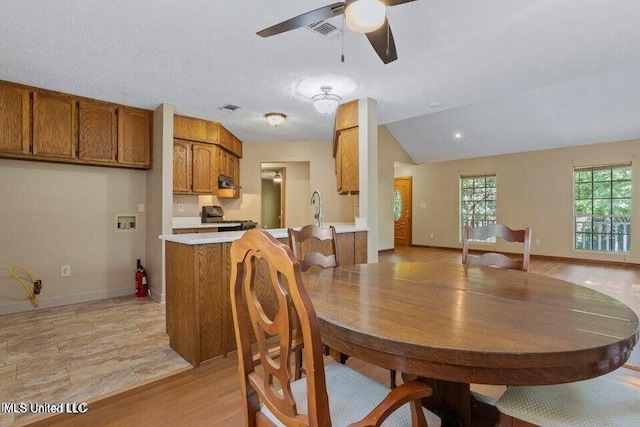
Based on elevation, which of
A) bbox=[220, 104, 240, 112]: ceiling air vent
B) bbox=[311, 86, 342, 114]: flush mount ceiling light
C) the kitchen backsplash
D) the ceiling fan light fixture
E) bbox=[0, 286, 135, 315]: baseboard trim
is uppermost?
bbox=[220, 104, 240, 112]: ceiling air vent

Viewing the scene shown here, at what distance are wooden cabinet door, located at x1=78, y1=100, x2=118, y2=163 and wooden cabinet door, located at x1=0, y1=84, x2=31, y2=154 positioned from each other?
45 centimetres

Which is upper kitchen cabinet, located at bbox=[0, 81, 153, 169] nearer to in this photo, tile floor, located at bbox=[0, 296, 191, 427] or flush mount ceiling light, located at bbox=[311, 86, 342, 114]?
tile floor, located at bbox=[0, 296, 191, 427]

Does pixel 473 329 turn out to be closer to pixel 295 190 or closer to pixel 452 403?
pixel 452 403

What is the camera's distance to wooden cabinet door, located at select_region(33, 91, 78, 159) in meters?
3.31

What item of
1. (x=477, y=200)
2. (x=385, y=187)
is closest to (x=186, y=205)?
(x=385, y=187)

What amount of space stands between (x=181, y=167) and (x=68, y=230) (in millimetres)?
1518

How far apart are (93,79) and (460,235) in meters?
8.17

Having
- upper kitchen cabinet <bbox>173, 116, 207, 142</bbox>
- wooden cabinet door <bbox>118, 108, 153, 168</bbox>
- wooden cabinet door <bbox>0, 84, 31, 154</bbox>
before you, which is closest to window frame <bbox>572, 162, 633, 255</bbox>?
upper kitchen cabinet <bbox>173, 116, 207, 142</bbox>

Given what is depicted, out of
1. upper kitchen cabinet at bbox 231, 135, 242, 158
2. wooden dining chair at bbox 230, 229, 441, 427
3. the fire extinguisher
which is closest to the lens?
wooden dining chair at bbox 230, 229, 441, 427

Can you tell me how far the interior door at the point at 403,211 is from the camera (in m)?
9.40

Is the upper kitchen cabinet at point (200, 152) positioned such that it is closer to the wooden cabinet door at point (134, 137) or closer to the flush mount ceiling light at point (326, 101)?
the wooden cabinet door at point (134, 137)

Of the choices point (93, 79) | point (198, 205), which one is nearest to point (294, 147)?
point (198, 205)

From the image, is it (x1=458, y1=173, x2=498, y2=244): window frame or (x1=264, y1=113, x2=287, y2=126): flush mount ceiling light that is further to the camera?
(x1=458, y1=173, x2=498, y2=244): window frame

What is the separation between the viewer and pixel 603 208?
6.50 m
